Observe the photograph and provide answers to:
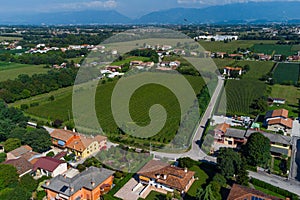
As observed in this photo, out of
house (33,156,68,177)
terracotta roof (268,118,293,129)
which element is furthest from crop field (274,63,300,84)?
house (33,156,68,177)

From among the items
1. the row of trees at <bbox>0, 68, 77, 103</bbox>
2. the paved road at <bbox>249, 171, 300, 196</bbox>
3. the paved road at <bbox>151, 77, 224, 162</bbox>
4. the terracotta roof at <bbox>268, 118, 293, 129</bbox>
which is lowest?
the paved road at <bbox>249, 171, 300, 196</bbox>

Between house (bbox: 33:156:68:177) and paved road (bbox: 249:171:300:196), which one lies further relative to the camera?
house (bbox: 33:156:68:177)

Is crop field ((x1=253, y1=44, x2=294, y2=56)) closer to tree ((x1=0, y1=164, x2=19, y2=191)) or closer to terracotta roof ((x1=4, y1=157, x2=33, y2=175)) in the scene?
terracotta roof ((x1=4, y1=157, x2=33, y2=175))

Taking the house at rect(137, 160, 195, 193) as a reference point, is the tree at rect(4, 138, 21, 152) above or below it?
above

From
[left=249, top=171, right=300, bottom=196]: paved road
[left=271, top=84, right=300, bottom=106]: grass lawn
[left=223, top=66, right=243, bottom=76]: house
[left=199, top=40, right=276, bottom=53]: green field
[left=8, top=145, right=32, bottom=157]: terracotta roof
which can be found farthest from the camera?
[left=199, top=40, right=276, bottom=53]: green field

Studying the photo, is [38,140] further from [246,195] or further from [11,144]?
[246,195]

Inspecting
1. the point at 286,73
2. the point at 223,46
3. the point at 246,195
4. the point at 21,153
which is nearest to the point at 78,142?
the point at 21,153

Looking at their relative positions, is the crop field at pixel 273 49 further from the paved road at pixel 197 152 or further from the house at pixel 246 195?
the house at pixel 246 195
